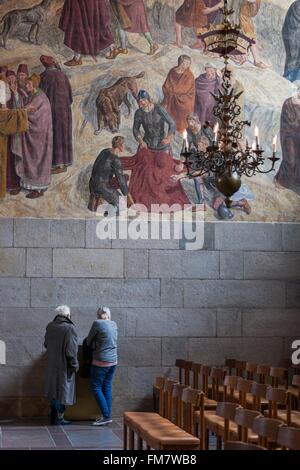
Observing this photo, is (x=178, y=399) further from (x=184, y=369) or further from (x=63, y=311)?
(x=184, y=369)

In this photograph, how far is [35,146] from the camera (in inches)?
559

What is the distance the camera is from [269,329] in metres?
14.7

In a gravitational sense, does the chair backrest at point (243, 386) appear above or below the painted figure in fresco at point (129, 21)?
below

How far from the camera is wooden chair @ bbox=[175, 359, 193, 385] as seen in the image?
13.4 metres

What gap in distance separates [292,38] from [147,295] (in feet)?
16.2

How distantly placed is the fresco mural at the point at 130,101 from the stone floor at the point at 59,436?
10.6ft

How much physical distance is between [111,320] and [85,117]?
3213 millimetres

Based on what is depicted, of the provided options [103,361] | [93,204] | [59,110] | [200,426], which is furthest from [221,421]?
[59,110]

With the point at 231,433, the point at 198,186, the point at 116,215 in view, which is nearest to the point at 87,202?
the point at 116,215

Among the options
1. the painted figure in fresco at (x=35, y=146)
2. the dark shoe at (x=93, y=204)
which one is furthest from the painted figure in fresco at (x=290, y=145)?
the painted figure in fresco at (x=35, y=146)

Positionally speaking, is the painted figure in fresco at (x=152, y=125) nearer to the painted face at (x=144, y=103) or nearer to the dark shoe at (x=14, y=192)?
the painted face at (x=144, y=103)

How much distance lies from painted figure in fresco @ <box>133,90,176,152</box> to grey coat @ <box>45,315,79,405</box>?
332 cm

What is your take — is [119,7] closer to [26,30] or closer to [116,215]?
[26,30]

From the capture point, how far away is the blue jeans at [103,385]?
13.2m
